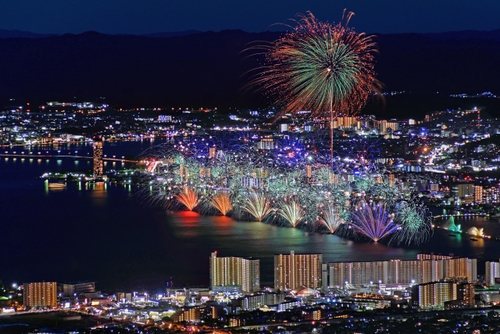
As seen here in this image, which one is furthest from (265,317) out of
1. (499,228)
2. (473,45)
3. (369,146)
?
(473,45)

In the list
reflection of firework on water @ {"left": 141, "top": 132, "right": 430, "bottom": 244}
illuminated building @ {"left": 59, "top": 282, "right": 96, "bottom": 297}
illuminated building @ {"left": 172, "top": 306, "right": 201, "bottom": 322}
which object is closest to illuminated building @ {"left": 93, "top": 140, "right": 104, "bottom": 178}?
reflection of firework on water @ {"left": 141, "top": 132, "right": 430, "bottom": 244}

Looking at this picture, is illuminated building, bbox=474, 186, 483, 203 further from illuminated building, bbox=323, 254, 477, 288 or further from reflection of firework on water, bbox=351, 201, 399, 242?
illuminated building, bbox=323, 254, 477, 288

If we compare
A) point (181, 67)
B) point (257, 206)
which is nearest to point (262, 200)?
point (257, 206)

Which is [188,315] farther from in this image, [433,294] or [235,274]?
[433,294]

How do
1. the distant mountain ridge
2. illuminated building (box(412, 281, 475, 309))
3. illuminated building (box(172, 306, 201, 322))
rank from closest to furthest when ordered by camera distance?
1. illuminated building (box(172, 306, 201, 322))
2. illuminated building (box(412, 281, 475, 309))
3. the distant mountain ridge

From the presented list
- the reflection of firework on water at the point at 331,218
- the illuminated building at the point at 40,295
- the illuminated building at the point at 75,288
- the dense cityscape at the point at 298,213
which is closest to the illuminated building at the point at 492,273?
the dense cityscape at the point at 298,213

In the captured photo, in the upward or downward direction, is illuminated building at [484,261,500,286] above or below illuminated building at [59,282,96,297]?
above
